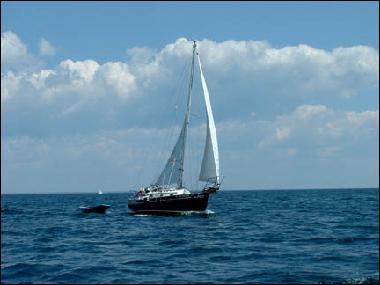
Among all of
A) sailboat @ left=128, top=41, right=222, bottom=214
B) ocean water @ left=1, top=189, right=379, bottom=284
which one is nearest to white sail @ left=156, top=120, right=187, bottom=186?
sailboat @ left=128, top=41, right=222, bottom=214

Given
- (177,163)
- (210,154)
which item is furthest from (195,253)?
(177,163)

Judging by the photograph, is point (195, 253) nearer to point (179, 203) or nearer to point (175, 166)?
point (179, 203)

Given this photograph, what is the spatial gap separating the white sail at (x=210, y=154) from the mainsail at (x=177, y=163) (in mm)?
3961

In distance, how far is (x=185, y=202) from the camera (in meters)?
58.5

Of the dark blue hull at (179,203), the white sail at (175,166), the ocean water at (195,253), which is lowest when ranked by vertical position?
the ocean water at (195,253)

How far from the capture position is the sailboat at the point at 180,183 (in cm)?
5778

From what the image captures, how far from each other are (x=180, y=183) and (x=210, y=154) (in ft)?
19.9

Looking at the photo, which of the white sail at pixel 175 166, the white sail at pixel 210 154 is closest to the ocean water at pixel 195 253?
the white sail at pixel 210 154

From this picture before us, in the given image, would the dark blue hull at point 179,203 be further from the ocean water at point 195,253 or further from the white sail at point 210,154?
the ocean water at point 195,253

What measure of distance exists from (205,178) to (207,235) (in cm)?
1872

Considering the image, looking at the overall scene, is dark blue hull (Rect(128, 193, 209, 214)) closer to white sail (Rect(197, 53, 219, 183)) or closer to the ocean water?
white sail (Rect(197, 53, 219, 183))

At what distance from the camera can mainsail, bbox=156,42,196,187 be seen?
61750 millimetres

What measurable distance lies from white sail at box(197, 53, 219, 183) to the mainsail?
3.96 metres

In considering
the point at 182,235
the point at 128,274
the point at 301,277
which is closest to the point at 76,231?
the point at 182,235
